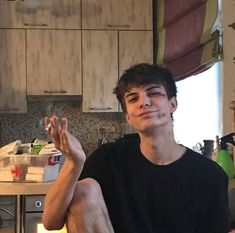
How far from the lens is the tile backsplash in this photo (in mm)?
4207

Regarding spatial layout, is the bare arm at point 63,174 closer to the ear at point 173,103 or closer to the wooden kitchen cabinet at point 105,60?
the ear at point 173,103

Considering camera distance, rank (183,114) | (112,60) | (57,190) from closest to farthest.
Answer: (57,190), (183,114), (112,60)

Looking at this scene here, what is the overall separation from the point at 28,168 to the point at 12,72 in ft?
5.35

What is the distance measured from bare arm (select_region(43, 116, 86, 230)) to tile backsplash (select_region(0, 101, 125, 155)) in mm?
2836

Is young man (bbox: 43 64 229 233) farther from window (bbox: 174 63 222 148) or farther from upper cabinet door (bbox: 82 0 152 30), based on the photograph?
upper cabinet door (bbox: 82 0 152 30)

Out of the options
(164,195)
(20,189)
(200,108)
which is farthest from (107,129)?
(164,195)

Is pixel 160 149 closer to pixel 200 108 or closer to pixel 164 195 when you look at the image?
pixel 164 195

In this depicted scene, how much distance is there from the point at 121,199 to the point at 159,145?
0.23 m

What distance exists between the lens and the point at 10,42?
399 cm

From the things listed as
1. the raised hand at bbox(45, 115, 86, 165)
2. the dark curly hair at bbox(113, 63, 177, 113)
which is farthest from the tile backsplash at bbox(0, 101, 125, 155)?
the raised hand at bbox(45, 115, 86, 165)

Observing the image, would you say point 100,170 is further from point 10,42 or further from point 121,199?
point 10,42

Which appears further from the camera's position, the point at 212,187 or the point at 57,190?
the point at 212,187

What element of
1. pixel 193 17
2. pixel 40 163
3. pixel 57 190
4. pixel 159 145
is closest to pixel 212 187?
pixel 159 145

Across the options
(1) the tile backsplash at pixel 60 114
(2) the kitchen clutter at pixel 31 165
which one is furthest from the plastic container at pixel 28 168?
(1) the tile backsplash at pixel 60 114
